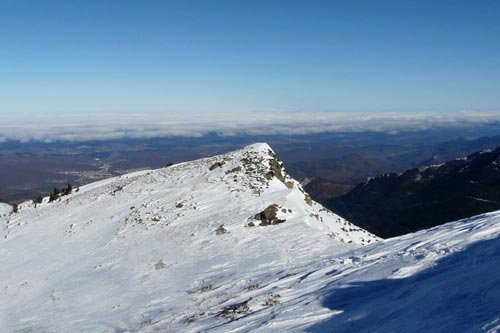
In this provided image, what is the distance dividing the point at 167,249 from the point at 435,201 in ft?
483

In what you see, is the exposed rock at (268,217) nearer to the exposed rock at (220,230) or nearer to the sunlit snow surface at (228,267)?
the sunlit snow surface at (228,267)

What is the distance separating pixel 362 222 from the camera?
156 meters

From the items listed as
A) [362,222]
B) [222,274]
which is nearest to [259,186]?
[222,274]

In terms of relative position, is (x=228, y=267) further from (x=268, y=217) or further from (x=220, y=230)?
(x=268, y=217)

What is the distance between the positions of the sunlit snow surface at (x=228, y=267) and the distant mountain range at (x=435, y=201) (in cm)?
10839

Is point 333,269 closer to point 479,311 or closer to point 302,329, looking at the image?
point 302,329

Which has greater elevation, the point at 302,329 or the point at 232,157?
the point at 232,157

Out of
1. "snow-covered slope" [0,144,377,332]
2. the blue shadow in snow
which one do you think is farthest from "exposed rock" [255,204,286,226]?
the blue shadow in snow

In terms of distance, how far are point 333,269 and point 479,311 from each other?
7816 mm

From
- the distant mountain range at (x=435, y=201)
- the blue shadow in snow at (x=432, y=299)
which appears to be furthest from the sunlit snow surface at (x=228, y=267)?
the distant mountain range at (x=435, y=201)

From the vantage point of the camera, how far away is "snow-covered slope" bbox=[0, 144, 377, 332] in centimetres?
1936

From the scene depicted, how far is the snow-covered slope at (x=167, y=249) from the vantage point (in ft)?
63.5

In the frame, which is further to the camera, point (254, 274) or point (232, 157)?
point (232, 157)

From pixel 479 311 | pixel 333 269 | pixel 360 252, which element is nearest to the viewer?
pixel 479 311
